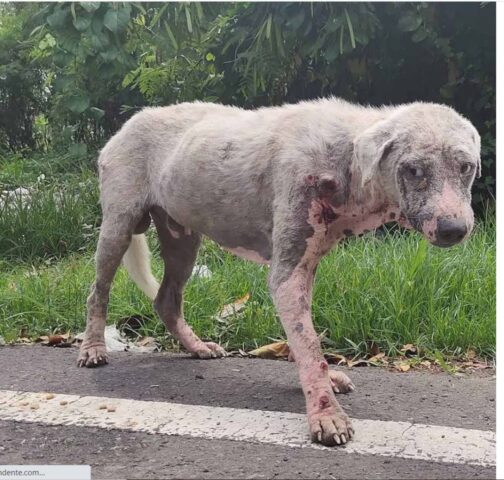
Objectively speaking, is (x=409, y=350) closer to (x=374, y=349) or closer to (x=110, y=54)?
(x=374, y=349)

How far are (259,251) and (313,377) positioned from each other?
0.78 m

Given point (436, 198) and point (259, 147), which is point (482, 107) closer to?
point (259, 147)

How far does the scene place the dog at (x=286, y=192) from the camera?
8.54 feet

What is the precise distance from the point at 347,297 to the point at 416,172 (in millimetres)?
1779

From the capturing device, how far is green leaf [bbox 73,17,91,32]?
5.49 m

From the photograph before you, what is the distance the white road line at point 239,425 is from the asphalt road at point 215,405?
5 cm

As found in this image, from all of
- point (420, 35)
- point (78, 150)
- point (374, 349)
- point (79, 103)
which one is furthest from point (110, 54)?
point (374, 349)

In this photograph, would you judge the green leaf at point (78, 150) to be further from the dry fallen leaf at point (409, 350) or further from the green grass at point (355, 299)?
the dry fallen leaf at point (409, 350)

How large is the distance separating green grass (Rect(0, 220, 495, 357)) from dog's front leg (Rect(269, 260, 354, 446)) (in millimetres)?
1193

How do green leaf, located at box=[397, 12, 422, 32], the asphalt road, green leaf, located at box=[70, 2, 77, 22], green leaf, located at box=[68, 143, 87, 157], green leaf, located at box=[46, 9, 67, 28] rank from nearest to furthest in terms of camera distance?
the asphalt road, green leaf, located at box=[70, 2, 77, 22], green leaf, located at box=[46, 9, 67, 28], green leaf, located at box=[397, 12, 422, 32], green leaf, located at box=[68, 143, 87, 157]

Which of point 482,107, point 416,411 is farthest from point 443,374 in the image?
point 482,107

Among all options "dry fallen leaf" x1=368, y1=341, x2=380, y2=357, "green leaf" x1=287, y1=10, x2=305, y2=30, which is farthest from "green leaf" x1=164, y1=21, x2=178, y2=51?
"dry fallen leaf" x1=368, y1=341, x2=380, y2=357

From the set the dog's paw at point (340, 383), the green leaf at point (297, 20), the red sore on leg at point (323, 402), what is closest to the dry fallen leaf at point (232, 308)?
the dog's paw at point (340, 383)

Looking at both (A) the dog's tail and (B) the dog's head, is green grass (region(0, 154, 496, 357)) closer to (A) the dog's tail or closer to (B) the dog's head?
(A) the dog's tail
